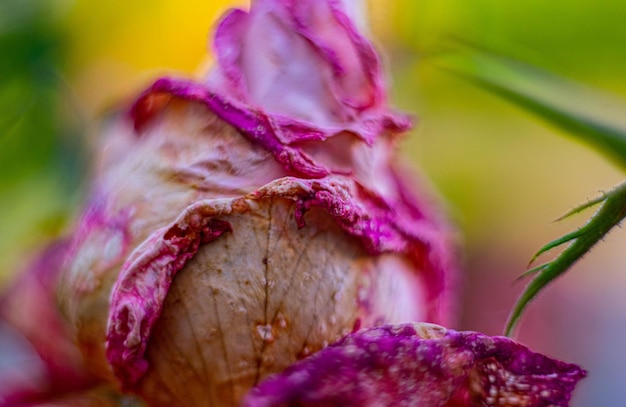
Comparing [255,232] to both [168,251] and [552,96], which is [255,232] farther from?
[552,96]

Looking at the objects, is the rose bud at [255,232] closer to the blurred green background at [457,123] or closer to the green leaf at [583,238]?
the green leaf at [583,238]

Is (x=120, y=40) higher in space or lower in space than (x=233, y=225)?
higher

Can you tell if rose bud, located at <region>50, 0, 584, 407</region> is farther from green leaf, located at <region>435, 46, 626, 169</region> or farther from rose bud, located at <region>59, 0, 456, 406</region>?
green leaf, located at <region>435, 46, 626, 169</region>

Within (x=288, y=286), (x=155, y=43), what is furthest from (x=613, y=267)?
(x=155, y=43)

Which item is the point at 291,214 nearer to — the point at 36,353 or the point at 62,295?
the point at 62,295

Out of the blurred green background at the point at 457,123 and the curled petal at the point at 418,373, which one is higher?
the blurred green background at the point at 457,123

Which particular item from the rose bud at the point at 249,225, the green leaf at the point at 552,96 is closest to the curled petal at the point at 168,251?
the rose bud at the point at 249,225

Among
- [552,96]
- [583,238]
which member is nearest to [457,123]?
[552,96]
